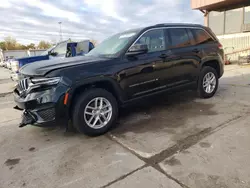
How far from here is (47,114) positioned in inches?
113

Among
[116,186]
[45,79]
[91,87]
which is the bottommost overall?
[116,186]

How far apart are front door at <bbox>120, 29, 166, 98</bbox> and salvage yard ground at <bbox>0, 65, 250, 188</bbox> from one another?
25.9 inches

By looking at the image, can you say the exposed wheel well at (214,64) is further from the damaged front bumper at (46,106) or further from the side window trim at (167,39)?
the damaged front bumper at (46,106)

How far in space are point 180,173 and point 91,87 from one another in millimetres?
1876

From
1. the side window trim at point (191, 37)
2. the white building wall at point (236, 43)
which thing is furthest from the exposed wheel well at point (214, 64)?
the white building wall at point (236, 43)

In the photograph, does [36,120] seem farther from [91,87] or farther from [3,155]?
[91,87]

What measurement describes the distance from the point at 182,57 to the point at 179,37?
0.47 m

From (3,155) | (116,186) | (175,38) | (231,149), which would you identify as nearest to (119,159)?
(116,186)

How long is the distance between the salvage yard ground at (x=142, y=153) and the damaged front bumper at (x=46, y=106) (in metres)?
0.47

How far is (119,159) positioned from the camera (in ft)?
8.45

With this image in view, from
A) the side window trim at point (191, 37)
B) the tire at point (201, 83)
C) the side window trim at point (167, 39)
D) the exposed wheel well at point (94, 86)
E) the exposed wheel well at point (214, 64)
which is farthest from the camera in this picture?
the exposed wheel well at point (214, 64)

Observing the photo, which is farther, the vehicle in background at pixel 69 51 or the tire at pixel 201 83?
the vehicle in background at pixel 69 51

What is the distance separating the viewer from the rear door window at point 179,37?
13.7ft

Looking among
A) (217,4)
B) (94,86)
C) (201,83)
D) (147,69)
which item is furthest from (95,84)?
(217,4)
